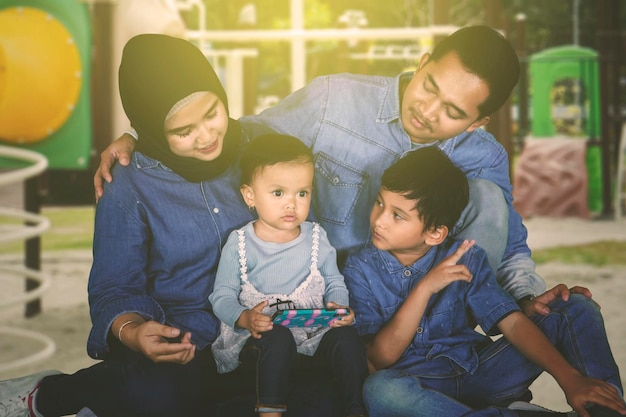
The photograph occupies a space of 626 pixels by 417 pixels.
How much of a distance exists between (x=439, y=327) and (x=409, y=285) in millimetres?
143

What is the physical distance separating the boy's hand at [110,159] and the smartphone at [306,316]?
24.9 inches

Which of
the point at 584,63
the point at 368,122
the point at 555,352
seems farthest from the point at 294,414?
the point at 584,63

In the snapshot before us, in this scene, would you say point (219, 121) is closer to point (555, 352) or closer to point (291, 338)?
point (291, 338)

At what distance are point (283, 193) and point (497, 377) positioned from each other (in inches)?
29.9

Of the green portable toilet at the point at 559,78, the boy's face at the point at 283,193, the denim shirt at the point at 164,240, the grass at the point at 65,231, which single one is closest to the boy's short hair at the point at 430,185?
the boy's face at the point at 283,193

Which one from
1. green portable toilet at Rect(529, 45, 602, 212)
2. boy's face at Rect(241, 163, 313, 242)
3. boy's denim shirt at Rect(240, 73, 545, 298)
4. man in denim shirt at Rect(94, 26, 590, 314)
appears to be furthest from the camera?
green portable toilet at Rect(529, 45, 602, 212)

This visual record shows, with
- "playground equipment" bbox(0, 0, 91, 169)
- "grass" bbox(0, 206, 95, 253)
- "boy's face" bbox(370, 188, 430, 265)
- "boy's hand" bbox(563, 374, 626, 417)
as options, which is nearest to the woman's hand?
"boy's face" bbox(370, 188, 430, 265)

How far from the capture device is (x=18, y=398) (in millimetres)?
2105

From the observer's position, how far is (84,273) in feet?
23.4

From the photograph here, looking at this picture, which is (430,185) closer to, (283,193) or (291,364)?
(283,193)

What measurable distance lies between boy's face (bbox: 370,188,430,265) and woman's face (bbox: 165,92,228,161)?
0.48 metres

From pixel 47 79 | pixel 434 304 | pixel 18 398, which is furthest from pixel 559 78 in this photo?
pixel 18 398

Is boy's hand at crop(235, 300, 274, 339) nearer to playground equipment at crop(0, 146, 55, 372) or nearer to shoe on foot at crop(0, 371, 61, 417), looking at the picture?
shoe on foot at crop(0, 371, 61, 417)

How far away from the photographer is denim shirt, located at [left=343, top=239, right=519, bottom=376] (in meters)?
2.17
